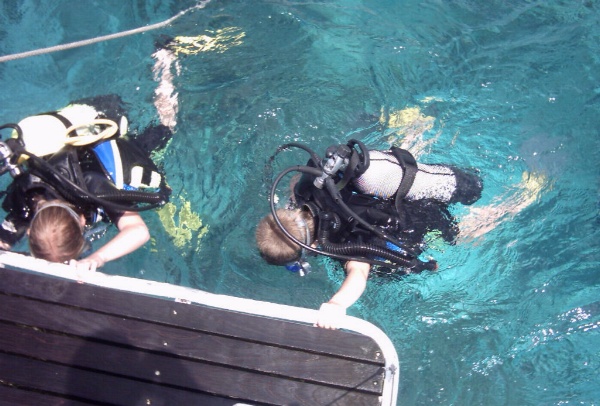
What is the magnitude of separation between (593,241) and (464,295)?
0.99 meters

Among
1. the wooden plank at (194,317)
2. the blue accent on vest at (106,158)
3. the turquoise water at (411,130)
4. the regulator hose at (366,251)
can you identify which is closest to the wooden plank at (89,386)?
the wooden plank at (194,317)

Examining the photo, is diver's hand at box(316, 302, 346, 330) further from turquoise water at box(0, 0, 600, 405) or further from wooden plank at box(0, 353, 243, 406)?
turquoise water at box(0, 0, 600, 405)

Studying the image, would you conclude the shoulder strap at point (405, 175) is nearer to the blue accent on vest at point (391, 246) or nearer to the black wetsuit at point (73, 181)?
the blue accent on vest at point (391, 246)

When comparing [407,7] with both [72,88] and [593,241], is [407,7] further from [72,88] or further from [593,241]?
[72,88]

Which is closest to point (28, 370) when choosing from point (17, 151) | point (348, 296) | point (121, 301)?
point (121, 301)

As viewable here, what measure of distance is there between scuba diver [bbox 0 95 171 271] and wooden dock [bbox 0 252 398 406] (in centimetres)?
22

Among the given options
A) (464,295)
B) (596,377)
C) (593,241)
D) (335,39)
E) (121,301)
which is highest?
(335,39)

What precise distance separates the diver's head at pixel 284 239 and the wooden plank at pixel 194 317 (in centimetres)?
32

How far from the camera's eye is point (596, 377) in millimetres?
3184

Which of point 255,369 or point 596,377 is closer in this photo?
point 255,369

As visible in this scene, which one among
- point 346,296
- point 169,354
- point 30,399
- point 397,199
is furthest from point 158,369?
point 397,199

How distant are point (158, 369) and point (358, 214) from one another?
127cm

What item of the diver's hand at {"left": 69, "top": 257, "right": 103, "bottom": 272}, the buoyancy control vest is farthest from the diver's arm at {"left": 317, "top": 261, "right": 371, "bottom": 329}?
the diver's hand at {"left": 69, "top": 257, "right": 103, "bottom": 272}

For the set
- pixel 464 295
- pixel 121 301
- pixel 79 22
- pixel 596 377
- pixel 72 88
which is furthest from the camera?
pixel 79 22
